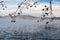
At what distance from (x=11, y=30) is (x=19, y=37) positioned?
1.39m

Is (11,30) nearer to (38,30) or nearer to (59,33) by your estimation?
(38,30)

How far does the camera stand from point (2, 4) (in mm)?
6289

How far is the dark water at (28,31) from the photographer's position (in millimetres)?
14543

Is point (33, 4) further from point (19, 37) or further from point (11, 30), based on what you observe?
point (11, 30)

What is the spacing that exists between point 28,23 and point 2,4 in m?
11.6

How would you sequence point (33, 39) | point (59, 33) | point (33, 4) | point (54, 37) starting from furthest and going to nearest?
1. point (59, 33)
2. point (54, 37)
3. point (33, 39)
4. point (33, 4)

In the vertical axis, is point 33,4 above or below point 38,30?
above

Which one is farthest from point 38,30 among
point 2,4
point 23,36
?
point 2,4

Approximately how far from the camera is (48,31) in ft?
56.3

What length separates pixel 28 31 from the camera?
16.6 metres

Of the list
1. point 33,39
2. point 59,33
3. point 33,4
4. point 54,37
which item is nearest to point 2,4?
point 33,4

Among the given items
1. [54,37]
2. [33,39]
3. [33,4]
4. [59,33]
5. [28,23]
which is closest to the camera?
[33,4]

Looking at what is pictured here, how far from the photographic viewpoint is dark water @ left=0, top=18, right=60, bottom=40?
1454 cm

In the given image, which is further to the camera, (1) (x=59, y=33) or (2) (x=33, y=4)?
(1) (x=59, y=33)
